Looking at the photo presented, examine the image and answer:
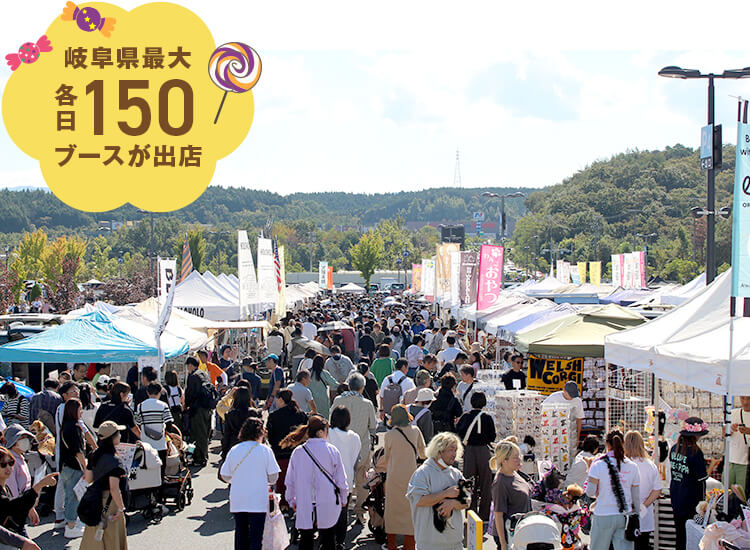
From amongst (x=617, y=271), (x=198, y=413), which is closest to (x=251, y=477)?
(x=198, y=413)

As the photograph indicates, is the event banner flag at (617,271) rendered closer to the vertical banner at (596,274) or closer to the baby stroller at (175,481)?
the vertical banner at (596,274)

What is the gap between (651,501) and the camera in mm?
7066

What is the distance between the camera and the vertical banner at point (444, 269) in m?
30.6

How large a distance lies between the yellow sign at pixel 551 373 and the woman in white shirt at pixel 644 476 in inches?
216

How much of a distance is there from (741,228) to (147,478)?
22.5 ft

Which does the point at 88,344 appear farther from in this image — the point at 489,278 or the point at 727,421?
the point at 489,278

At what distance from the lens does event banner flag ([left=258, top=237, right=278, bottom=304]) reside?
2081 centimetres

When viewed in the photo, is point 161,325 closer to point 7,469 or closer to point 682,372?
point 7,469

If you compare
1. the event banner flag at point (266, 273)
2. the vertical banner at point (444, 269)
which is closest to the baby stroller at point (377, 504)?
the event banner flag at point (266, 273)

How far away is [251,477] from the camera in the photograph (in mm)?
6684

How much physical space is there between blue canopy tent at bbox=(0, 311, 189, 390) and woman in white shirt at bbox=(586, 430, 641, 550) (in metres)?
7.84

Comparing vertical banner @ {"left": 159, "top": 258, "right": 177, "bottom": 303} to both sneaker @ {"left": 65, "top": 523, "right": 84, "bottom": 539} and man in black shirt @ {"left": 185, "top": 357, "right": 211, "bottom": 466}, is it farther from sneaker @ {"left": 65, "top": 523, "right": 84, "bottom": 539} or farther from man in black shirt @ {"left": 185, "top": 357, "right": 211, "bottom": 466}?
sneaker @ {"left": 65, "top": 523, "right": 84, "bottom": 539}

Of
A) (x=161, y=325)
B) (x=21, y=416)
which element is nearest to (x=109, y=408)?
(x=21, y=416)

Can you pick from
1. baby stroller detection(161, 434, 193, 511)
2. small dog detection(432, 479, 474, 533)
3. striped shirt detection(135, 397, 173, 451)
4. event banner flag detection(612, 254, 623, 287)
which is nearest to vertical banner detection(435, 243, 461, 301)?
event banner flag detection(612, 254, 623, 287)
